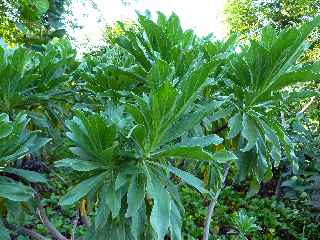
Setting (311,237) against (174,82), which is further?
(311,237)

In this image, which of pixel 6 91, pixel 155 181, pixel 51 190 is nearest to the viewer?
pixel 155 181

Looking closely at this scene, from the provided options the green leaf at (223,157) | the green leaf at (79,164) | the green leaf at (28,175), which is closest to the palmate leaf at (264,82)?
the green leaf at (223,157)

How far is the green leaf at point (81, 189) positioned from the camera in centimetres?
138

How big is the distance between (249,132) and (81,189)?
69 cm

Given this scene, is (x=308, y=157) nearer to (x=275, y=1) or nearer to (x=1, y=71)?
(x=1, y=71)

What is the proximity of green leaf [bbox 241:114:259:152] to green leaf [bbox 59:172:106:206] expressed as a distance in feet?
1.84

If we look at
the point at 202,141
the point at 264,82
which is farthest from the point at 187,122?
the point at 264,82

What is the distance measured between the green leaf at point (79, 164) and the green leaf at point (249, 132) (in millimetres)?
574

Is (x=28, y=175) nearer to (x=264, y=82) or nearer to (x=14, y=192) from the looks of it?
(x=14, y=192)

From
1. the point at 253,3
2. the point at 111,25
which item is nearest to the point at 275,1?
the point at 253,3

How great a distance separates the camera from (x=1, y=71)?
67.2 inches

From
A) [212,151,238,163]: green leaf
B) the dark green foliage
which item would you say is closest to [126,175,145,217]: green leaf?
the dark green foliage

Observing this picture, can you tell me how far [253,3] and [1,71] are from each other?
39.3ft

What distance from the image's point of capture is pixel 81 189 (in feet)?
4.66
